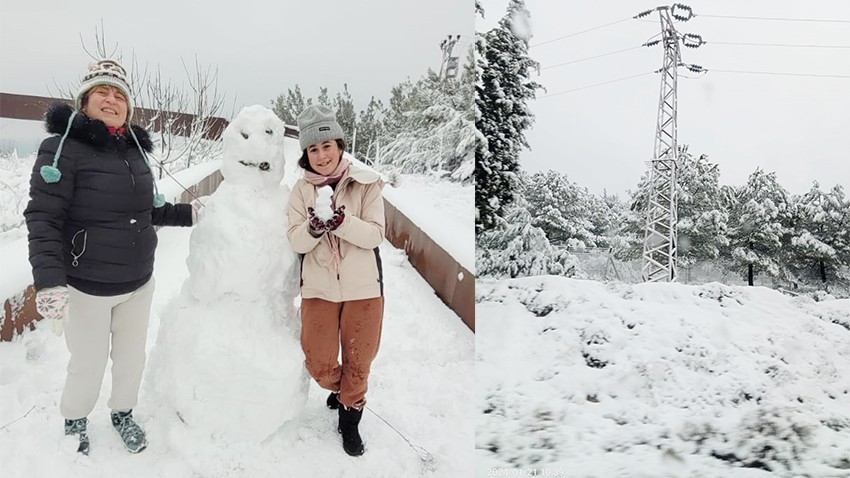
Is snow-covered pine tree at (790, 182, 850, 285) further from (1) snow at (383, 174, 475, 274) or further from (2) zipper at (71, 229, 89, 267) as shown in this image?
(2) zipper at (71, 229, 89, 267)

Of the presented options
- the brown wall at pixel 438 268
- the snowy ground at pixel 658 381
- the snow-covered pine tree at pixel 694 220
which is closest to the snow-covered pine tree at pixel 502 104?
the brown wall at pixel 438 268

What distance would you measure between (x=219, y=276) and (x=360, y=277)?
329mm

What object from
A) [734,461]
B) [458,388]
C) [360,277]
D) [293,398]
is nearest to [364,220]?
[360,277]

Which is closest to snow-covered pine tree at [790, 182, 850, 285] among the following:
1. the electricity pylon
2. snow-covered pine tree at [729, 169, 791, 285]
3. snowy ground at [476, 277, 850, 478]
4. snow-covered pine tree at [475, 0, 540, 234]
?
snow-covered pine tree at [729, 169, 791, 285]

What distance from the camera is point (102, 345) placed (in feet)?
3.45

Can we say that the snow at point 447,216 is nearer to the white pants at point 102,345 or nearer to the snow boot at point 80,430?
the white pants at point 102,345

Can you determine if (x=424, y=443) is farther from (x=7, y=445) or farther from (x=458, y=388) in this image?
(x=7, y=445)

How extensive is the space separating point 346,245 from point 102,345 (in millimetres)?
591

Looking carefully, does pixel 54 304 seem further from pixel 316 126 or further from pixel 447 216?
pixel 447 216

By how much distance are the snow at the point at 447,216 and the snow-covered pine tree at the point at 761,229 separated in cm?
208

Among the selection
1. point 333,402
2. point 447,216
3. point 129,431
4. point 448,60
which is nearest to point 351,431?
point 333,402

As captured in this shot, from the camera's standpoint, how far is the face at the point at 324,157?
3.58 ft

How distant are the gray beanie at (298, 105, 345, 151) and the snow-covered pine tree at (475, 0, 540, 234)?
143 centimetres

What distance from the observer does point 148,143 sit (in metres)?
1.13
